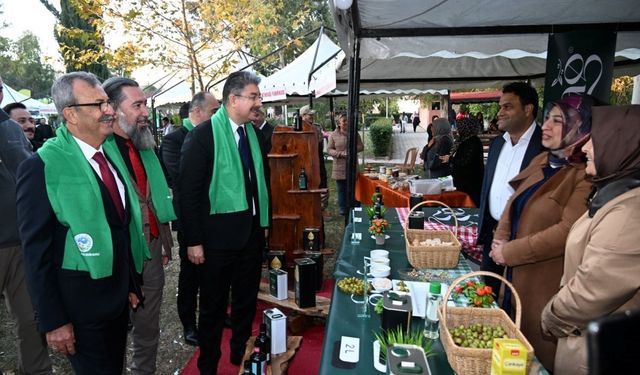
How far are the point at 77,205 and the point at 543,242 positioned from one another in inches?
86.9

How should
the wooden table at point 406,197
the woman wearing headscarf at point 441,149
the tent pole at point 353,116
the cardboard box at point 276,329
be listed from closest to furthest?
the cardboard box at point 276,329, the tent pole at point 353,116, the wooden table at point 406,197, the woman wearing headscarf at point 441,149

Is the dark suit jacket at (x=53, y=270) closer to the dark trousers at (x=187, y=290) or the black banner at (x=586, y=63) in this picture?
the dark trousers at (x=187, y=290)

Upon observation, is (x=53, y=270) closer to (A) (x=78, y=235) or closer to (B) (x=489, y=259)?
(A) (x=78, y=235)

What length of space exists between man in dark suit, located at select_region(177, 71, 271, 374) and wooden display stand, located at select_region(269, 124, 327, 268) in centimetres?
140

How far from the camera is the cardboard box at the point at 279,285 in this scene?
330cm

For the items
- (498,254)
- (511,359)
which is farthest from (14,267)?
(498,254)

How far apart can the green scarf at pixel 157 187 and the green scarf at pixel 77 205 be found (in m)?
0.78

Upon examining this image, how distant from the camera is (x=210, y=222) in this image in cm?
260

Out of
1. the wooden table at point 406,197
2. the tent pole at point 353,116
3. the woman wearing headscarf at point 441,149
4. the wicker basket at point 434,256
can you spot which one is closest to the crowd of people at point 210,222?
the wicker basket at point 434,256

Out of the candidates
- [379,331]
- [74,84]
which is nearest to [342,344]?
[379,331]

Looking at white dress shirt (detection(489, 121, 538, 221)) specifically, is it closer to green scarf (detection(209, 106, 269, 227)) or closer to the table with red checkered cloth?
the table with red checkered cloth

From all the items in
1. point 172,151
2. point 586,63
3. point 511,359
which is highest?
point 586,63

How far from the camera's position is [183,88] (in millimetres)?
11508

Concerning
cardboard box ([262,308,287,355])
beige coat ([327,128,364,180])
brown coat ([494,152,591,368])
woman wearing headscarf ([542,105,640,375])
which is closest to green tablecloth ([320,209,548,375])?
woman wearing headscarf ([542,105,640,375])
